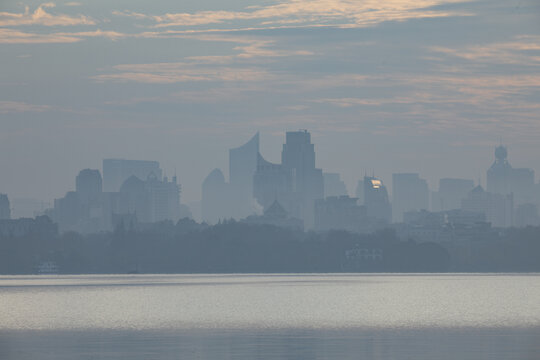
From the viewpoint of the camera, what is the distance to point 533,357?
59625 millimetres

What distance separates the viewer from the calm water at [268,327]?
208 ft

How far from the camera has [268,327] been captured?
271ft

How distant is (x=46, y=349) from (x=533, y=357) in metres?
26.2

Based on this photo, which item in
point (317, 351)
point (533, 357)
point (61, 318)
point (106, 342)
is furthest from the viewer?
point (61, 318)

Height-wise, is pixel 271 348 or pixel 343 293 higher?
pixel 271 348

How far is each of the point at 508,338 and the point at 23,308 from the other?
54.8m

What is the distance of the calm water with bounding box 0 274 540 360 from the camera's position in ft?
208

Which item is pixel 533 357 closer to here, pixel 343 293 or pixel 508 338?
pixel 508 338

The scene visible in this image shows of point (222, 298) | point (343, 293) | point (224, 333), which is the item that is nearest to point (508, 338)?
point (224, 333)

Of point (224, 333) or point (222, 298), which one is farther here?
point (222, 298)

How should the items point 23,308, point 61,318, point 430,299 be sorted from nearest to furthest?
1. point 61,318
2. point 23,308
3. point 430,299

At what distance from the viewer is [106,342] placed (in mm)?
69438

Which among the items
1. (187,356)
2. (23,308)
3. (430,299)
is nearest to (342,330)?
(187,356)

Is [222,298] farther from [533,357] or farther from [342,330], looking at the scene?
[533,357]
